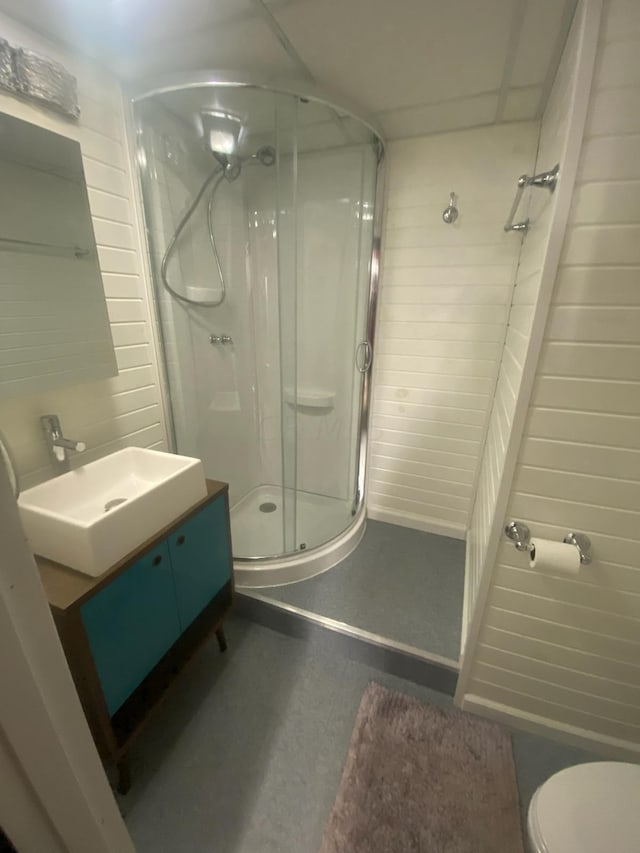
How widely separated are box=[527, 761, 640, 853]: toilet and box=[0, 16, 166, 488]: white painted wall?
1647 mm

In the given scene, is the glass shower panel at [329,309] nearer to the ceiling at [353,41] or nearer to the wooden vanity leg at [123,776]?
the ceiling at [353,41]

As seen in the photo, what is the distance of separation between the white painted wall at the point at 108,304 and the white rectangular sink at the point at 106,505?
12 centimetres

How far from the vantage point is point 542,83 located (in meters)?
1.21

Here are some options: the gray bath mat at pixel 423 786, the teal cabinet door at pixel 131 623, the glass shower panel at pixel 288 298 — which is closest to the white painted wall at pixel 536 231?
the gray bath mat at pixel 423 786

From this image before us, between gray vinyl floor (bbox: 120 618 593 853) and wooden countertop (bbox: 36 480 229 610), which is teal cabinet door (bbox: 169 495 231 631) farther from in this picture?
gray vinyl floor (bbox: 120 618 593 853)

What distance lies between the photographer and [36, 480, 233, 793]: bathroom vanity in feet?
2.81

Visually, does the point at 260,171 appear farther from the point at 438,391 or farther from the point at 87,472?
the point at 87,472

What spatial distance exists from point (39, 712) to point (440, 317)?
1.95 metres

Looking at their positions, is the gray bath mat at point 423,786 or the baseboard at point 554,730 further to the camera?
the baseboard at point 554,730

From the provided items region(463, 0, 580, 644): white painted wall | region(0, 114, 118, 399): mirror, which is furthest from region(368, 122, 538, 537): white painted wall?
region(0, 114, 118, 399): mirror

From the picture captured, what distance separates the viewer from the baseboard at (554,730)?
3.70 feet

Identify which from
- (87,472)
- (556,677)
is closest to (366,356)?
(87,472)

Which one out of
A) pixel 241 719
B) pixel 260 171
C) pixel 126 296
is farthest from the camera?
pixel 260 171

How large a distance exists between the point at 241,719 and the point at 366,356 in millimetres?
1759
